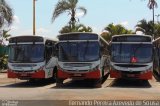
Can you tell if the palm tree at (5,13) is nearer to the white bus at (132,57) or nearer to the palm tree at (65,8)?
the palm tree at (65,8)

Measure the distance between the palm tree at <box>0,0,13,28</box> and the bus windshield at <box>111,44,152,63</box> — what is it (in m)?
18.3

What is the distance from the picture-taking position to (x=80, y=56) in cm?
2655

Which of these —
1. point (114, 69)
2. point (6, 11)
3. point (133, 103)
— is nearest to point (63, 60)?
point (114, 69)

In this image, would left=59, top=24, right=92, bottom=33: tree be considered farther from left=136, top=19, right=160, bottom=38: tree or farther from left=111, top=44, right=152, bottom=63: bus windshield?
left=111, top=44, right=152, bottom=63: bus windshield

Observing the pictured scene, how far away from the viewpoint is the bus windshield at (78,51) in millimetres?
26438

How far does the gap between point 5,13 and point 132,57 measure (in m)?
19.4

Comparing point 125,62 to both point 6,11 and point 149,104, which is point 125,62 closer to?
point 149,104

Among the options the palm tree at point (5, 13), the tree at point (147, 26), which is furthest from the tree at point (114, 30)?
the palm tree at point (5, 13)

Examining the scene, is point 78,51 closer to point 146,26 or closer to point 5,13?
point 5,13

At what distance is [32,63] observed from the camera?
27.6 meters

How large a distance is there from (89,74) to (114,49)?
236 cm

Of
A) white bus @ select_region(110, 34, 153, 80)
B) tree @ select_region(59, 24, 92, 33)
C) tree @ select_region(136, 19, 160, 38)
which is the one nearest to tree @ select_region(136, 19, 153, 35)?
tree @ select_region(136, 19, 160, 38)

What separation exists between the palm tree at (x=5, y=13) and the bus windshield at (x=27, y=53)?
15928 mm

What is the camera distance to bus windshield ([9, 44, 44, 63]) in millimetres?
27719
